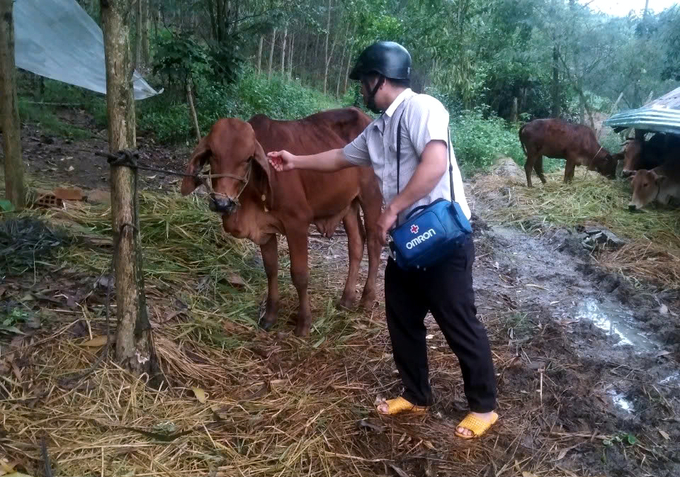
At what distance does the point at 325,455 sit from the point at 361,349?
136 centimetres

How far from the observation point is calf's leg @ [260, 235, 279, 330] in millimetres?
4734

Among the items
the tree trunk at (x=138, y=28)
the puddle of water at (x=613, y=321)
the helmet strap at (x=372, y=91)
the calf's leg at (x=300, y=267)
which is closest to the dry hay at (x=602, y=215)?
the puddle of water at (x=613, y=321)

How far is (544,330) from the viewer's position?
5.10 meters

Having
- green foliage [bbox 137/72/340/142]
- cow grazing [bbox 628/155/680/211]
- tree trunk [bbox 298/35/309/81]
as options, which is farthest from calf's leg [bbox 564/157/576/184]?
tree trunk [bbox 298/35/309/81]

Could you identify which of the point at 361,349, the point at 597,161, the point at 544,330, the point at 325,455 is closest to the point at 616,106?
the point at 597,161

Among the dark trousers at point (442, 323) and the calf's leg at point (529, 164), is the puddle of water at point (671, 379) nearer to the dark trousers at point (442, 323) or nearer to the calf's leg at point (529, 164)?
the dark trousers at point (442, 323)

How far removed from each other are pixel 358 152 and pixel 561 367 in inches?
83.5

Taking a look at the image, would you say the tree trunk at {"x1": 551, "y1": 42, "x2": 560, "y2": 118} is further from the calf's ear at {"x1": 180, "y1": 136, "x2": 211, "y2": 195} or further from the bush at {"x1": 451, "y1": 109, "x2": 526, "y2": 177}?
the calf's ear at {"x1": 180, "y1": 136, "x2": 211, "y2": 195}

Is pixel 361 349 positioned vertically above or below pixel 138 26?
below

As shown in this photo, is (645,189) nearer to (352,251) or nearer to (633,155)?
(633,155)

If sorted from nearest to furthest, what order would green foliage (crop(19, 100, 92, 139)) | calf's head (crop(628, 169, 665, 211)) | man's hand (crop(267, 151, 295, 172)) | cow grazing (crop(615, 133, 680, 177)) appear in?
1. man's hand (crop(267, 151, 295, 172))
2. calf's head (crop(628, 169, 665, 211))
3. green foliage (crop(19, 100, 92, 139))
4. cow grazing (crop(615, 133, 680, 177))

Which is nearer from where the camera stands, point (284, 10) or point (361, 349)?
point (361, 349)

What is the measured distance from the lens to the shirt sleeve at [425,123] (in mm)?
3100

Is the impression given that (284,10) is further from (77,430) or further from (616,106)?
(77,430)
